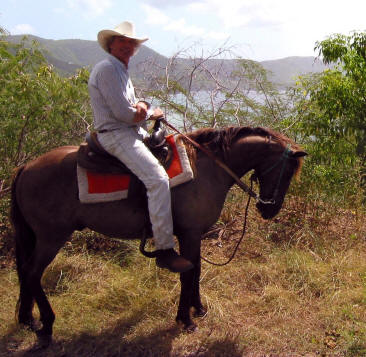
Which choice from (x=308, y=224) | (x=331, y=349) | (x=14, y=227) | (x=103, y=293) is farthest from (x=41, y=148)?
(x=331, y=349)

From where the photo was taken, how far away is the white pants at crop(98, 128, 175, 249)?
2990 millimetres

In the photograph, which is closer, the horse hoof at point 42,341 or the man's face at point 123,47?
the man's face at point 123,47

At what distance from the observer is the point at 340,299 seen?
382 cm

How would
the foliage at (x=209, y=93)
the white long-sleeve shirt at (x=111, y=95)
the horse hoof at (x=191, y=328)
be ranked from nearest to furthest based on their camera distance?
the white long-sleeve shirt at (x=111, y=95)
the horse hoof at (x=191, y=328)
the foliage at (x=209, y=93)

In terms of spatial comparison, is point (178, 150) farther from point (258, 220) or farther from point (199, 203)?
point (258, 220)

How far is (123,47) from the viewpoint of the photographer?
3031 mm

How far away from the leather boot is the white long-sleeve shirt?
44.7 inches

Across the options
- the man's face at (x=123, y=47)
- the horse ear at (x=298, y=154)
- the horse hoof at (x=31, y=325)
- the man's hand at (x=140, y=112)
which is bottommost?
the horse hoof at (x=31, y=325)

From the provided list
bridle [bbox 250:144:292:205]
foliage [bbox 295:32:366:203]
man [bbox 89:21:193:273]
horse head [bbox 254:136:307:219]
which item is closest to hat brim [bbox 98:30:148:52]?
man [bbox 89:21:193:273]

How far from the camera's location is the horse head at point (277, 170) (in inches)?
130

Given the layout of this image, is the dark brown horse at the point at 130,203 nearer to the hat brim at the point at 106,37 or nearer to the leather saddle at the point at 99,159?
the leather saddle at the point at 99,159

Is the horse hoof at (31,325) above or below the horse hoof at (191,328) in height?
above

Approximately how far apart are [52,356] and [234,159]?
234 centimetres

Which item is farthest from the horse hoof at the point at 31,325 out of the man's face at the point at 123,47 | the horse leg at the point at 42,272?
the man's face at the point at 123,47
